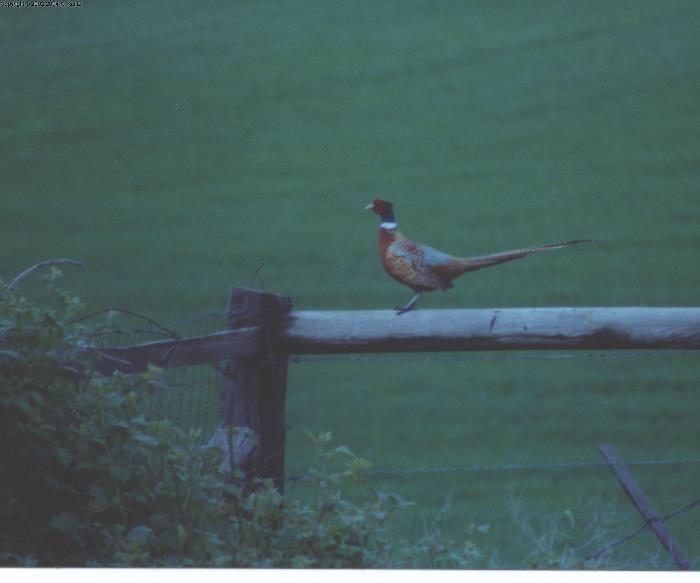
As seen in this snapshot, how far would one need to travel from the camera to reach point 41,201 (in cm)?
356

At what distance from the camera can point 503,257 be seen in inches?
133

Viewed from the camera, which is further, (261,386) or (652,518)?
(261,386)

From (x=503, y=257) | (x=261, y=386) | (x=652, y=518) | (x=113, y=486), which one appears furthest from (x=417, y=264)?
(x=113, y=486)

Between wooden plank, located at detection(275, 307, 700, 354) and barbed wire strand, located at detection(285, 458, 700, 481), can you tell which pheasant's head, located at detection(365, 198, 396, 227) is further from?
Result: barbed wire strand, located at detection(285, 458, 700, 481)

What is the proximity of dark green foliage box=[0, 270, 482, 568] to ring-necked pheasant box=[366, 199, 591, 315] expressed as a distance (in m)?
0.70

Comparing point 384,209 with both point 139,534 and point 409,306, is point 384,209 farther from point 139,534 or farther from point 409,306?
point 139,534

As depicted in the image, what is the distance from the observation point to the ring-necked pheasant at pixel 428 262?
3.38 meters

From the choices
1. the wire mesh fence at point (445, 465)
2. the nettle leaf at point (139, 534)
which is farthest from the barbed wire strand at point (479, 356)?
the nettle leaf at point (139, 534)

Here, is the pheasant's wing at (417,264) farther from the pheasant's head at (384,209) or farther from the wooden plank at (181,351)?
the wooden plank at (181,351)

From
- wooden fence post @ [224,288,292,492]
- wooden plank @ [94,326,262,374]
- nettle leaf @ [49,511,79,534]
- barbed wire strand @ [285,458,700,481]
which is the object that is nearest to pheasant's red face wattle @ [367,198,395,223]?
wooden fence post @ [224,288,292,492]

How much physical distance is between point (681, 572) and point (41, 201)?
2390 millimetres

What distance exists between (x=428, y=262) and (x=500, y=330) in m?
0.37

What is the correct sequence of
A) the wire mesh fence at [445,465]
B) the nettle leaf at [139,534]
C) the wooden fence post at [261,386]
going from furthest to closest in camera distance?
1. the wooden fence post at [261,386]
2. the wire mesh fence at [445,465]
3. the nettle leaf at [139,534]

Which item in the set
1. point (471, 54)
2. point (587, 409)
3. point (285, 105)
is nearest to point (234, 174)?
point (285, 105)
